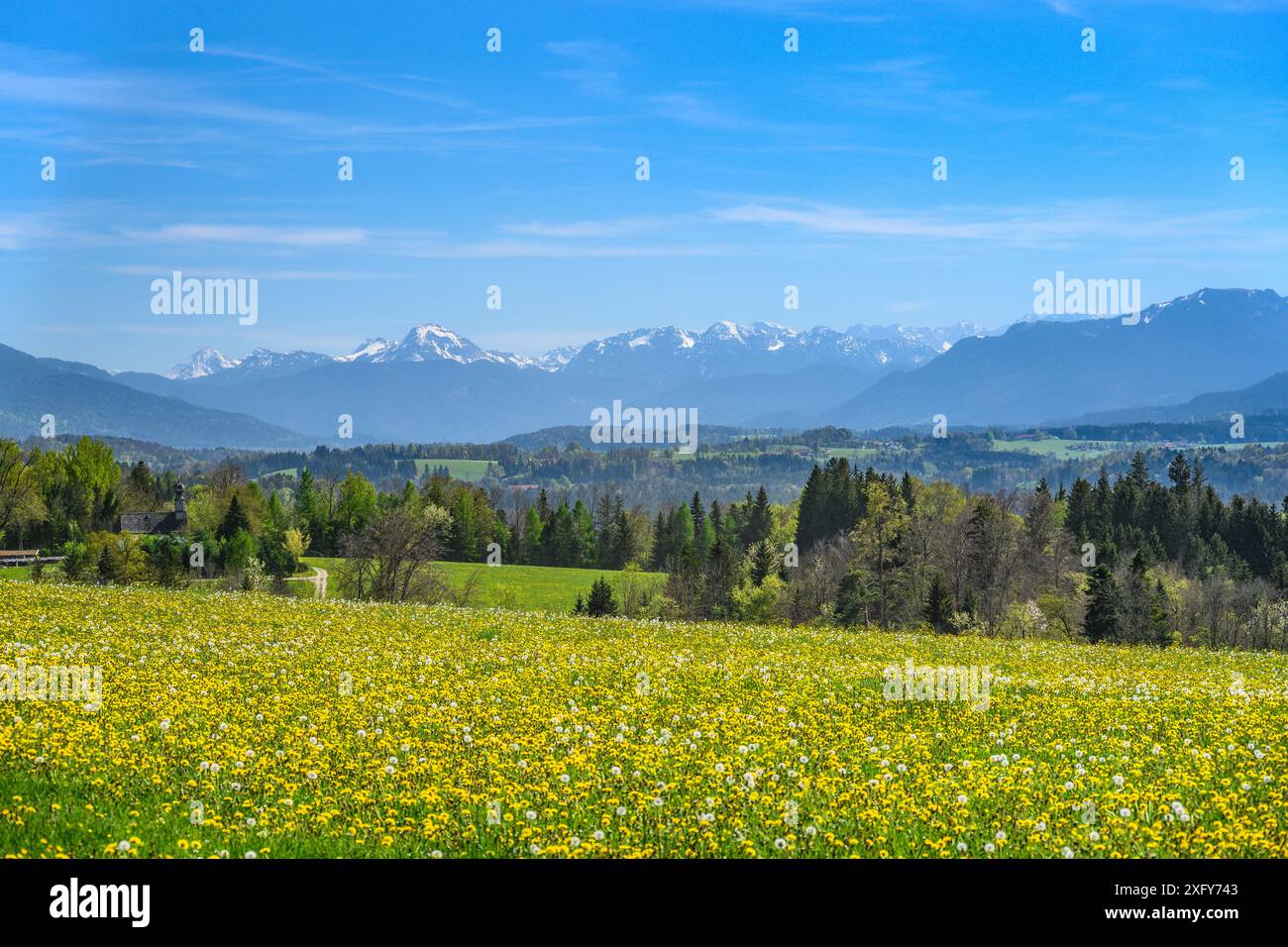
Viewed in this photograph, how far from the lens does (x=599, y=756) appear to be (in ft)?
48.8

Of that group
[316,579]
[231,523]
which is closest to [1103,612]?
[316,579]

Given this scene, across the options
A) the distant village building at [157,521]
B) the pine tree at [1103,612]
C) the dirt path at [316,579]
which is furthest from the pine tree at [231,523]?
the pine tree at [1103,612]

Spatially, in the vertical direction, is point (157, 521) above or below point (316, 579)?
above

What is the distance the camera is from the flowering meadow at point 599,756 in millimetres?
11531

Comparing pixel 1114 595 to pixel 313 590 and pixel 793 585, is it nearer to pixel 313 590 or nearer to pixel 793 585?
pixel 793 585

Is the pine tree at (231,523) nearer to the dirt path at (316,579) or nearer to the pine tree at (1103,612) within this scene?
the dirt path at (316,579)

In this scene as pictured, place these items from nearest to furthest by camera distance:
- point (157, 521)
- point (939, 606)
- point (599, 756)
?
point (599, 756) → point (939, 606) → point (157, 521)

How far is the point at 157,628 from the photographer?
85.9 feet

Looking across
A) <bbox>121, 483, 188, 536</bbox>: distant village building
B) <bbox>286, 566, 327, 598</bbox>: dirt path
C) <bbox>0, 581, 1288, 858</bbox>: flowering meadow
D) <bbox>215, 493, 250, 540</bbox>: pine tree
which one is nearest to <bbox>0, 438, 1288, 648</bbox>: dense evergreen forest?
<bbox>215, 493, 250, 540</bbox>: pine tree

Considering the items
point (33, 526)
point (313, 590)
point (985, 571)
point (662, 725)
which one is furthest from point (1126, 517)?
point (662, 725)

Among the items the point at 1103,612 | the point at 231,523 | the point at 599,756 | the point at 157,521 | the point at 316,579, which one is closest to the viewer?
the point at 599,756

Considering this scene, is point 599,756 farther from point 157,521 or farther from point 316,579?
point 157,521
